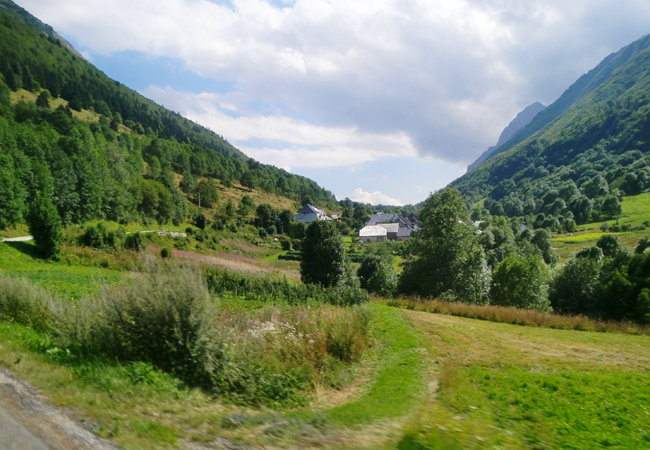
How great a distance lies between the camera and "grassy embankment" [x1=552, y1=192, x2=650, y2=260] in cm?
7462

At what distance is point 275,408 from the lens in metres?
6.10

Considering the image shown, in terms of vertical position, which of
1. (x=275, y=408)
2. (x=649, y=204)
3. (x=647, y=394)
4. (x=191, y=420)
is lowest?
(x=275, y=408)

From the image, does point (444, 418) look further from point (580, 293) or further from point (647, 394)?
point (580, 293)

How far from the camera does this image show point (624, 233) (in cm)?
8050

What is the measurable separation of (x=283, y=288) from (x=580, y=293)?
28991 millimetres

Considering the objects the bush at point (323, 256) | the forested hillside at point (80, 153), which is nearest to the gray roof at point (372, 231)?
the forested hillside at point (80, 153)

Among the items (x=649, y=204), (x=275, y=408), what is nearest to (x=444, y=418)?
(x=275, y=408)

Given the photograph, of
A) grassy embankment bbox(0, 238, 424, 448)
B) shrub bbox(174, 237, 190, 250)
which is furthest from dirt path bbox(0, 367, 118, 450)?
shrub bbox(174, 237, 190, 250)

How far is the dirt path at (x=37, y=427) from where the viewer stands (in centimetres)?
366

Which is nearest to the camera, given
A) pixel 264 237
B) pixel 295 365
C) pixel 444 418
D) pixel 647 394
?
pixel 444 418

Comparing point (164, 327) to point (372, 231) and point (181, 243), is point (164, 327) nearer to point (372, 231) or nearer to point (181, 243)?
point (181, 243)

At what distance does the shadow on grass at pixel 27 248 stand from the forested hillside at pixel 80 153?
13.3 metres

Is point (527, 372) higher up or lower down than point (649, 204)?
lower down

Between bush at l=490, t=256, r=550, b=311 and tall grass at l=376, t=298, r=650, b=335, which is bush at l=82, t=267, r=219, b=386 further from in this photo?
Result: bush at l=490, t=256, r=550, b=311
